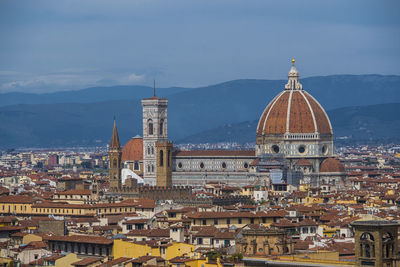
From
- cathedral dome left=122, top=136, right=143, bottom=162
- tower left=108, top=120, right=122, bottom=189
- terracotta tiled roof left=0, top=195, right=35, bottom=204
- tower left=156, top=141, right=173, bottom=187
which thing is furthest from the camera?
cathedral dome left=122, top=136, right=143, bottom=162

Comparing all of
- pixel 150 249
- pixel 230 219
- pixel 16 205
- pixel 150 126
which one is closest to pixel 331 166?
pixel 150 126

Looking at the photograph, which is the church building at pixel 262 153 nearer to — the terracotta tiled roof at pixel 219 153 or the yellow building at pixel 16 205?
the terracotta tiled roof at pixel 219 153

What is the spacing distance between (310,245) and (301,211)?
2157 cm

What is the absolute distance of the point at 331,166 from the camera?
12381 cm

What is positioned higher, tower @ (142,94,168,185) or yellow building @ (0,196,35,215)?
tower @ (142,94,168,185)

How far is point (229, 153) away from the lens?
134 m

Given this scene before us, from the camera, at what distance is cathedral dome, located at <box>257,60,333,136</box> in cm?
12888

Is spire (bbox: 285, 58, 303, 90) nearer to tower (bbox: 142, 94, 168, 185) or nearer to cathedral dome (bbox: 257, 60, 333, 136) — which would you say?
cathedral dome (bbox: 257, 60, 333, 136)

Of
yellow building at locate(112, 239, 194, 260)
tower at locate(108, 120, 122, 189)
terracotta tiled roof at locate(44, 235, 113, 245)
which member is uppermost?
tower at locate(108, 120, 122, 189)

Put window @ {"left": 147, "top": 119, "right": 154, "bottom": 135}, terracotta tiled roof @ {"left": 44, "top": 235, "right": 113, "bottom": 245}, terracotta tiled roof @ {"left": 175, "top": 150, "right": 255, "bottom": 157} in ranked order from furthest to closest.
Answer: window @ {"left": 147, "top": 119, "right": 154, "bottom": 135} → terracotta tiled roof @ {"left": 175, "top": 150, "right": 255, "bottom": 157} → terracotta tiled roof @ {"left": 44, "top": 235, "right": 113, "bottom": 245}

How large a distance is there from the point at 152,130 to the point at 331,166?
73.4ft

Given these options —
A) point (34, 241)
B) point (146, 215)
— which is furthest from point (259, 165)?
point (34, 241)

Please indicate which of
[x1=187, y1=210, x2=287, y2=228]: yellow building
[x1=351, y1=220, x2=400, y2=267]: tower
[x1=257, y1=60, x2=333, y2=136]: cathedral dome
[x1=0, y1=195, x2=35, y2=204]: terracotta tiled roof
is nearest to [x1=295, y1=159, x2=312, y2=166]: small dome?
[x1=257, y1=60, x2=333, y2=136]: cathedral dome

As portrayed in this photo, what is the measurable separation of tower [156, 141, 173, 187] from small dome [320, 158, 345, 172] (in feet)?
48.9
